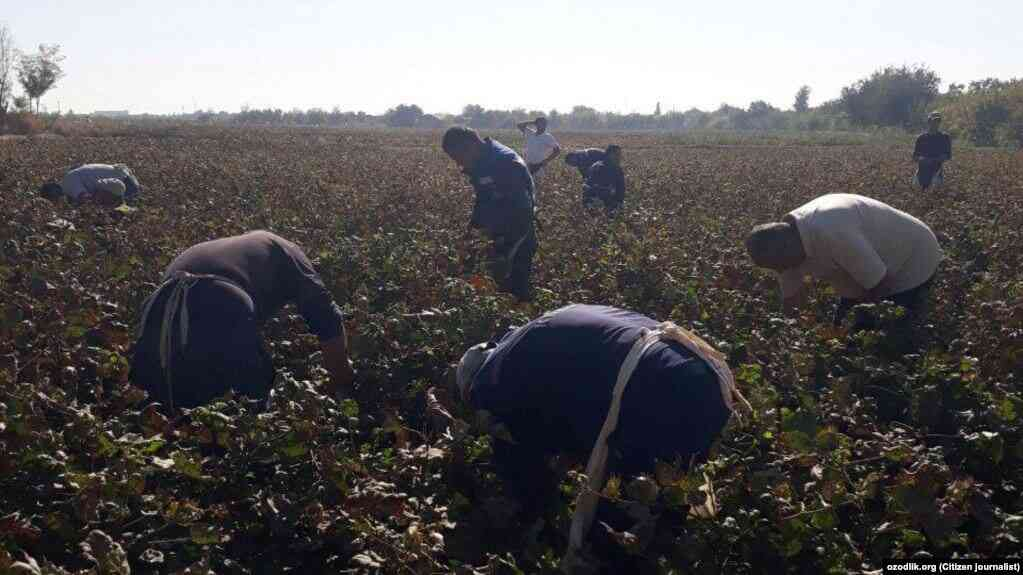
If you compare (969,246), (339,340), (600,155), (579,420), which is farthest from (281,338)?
(600,155)

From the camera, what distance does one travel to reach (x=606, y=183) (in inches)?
424

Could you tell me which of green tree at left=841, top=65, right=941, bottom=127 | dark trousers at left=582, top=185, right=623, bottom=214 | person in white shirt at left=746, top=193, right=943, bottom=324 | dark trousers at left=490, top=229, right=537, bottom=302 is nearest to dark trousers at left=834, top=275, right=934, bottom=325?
person in white shirt at left=746, top=193, right=943, bottom=324

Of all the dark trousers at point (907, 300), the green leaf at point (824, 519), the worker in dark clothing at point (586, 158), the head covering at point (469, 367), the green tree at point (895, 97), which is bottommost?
the green leaf at point (824, 519)

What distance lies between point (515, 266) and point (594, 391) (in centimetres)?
432

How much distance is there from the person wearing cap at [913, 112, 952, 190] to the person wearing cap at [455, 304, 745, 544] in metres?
11.5

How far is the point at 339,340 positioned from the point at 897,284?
119 inches

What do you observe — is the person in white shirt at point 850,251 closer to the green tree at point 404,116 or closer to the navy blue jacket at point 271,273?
the navy blue jacket at point 271,273

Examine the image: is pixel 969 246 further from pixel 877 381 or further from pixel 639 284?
pixel 877 381

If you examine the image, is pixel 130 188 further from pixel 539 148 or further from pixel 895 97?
pixel 895 97

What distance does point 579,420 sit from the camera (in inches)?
100

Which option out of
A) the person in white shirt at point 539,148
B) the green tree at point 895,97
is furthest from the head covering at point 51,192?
the green tree at point 895,97

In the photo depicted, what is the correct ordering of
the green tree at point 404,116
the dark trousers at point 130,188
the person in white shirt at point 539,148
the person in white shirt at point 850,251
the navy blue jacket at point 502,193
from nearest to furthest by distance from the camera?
the person in white shirt at point 850,251, the navy blue jacket at point 502,193, the dark trousers at point 130,188, the person in white shirt at point 539,148, the green tree at point 404,116

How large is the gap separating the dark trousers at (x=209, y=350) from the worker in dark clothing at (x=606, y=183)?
7.53 m

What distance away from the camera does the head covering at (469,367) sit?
2836mm
